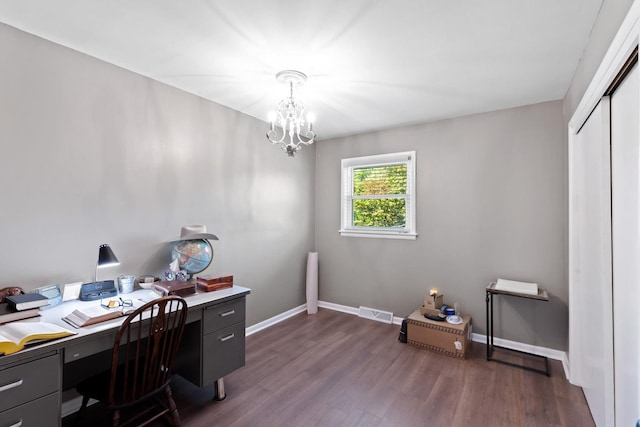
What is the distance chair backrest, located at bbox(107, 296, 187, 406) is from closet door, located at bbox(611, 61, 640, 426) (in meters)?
2.19

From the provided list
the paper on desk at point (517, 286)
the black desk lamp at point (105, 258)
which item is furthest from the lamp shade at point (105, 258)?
the paper on desk at point (517, 286)

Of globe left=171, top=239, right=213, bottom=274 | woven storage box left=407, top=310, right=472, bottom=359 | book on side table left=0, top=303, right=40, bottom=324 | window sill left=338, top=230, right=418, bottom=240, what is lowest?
woven storage box left=407, top=310, right=472, bottom=359

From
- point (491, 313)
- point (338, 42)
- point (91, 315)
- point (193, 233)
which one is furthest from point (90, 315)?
point (491, 313)

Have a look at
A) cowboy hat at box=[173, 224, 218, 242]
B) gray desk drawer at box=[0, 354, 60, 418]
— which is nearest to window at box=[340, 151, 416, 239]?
cowboy hat at box=[173, 224, 218, 242]

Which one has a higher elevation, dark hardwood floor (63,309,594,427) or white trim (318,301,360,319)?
white trim (318,301,360,319)

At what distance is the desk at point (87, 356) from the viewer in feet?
4.20

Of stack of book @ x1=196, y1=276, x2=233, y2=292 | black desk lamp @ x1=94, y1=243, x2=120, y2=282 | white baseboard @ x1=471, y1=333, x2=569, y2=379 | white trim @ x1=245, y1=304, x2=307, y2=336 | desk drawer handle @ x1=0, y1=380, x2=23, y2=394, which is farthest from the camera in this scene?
white trim @ x1=245, y1=304, x2=307, y2=336

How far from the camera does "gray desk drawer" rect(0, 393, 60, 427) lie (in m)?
1.25

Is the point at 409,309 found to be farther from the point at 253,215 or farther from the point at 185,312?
the point at 185,312

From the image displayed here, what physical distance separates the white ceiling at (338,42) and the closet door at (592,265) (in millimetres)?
614

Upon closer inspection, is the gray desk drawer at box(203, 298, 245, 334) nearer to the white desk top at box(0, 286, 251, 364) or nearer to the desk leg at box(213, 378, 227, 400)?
the white desk top at box(0, 286, 251, 364)

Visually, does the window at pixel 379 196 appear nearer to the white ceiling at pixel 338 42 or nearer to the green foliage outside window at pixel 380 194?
the green foliage outside window at pixel 380 194

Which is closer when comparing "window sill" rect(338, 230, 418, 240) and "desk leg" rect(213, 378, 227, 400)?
"desk leg" rect(213, 378, 227, 400)

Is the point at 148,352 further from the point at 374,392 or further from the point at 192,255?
the point at 374,392
